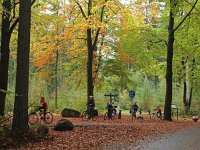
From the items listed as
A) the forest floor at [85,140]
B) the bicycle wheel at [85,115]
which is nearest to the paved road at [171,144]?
the forest floor at [85,140]

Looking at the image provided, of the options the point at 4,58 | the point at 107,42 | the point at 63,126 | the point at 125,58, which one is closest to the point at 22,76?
the point at 63,126

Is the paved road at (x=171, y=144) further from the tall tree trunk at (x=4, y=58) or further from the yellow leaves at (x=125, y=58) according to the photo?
the yellow leaves at (x=125, y=58)

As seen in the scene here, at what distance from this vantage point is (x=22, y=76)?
14.3 metres

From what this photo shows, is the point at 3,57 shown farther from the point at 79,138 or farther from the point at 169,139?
the point at 169,139

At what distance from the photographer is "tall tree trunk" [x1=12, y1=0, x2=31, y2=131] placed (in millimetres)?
14156

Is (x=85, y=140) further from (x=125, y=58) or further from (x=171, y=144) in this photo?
(x=125, y=58)

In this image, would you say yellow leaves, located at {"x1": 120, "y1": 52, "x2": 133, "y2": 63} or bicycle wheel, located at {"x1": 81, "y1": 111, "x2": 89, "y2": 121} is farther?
yellow leaves, located at {"x1": 120, "y1": 52, "x2": 133, "y2": 63}

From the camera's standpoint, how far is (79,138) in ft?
49.2

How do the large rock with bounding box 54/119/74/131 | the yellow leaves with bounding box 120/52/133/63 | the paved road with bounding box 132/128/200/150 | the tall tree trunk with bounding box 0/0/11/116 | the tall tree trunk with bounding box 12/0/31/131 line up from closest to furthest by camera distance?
1. the paved road with bounding box 132/128/200/150
2. the tall tree trunk with bounding box 12/0/31/131
3. the large rock with bounding box 54/119/74/131
4. the tall tree trunk with bounding box 0/0/11/116
5. the yellow leaves with bounding box 120/52/133/63

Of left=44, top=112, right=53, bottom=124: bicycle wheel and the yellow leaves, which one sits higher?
the yellow leaves

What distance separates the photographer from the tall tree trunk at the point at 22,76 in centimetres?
1416

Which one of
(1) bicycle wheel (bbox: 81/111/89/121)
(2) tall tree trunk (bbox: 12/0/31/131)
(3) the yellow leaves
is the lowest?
(1) bicycle wheel (bbox: 81/111/89/121)

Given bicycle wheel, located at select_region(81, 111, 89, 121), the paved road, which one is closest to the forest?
bicycle wheel, located at select_region(81, 111, 89, 121)

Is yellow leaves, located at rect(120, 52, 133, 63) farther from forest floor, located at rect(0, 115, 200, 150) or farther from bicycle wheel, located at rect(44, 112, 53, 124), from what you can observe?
forest floor, located at rect(0, 115, 200, 150)
